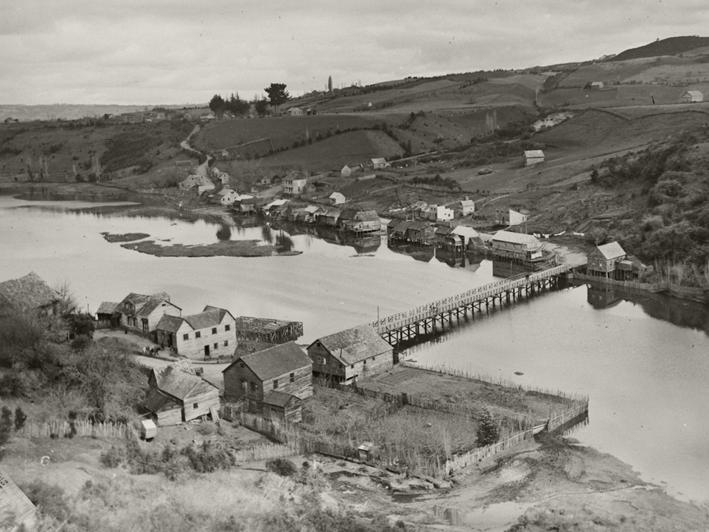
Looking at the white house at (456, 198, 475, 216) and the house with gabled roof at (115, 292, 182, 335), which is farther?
the white house at (456, 198, 475, 216)

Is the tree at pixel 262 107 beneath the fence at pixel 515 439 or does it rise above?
above

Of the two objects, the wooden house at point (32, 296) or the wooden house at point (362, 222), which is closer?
the wooden house at point (32, 296)

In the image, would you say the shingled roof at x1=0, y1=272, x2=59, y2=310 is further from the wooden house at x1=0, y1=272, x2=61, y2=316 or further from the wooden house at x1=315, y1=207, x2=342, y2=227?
the wooden house at x1=315, y1=207, x2=342, y2=227

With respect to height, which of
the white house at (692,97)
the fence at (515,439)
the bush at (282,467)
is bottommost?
the fence at (515,439)

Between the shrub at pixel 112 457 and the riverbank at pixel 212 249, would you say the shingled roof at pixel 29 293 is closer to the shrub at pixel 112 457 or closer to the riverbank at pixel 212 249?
the shrub at pixel 112 457

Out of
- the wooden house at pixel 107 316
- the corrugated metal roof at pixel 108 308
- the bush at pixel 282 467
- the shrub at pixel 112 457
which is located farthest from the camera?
the corrugated metal roof at pixel 108 308

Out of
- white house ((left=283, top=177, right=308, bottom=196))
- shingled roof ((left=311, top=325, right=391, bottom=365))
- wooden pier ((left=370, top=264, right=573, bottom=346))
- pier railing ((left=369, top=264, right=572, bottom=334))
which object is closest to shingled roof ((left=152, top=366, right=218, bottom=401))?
shingled roof ((left=311, top=325, right=391, bottom=365))

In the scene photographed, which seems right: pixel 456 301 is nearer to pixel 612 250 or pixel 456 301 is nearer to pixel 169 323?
pixel 612 250

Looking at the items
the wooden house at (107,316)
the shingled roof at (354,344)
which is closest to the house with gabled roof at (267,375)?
the shingled roof at (354,344)
